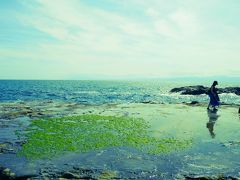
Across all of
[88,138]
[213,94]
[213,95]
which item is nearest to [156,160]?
[88,138]

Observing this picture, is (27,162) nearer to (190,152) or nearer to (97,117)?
(190,152)

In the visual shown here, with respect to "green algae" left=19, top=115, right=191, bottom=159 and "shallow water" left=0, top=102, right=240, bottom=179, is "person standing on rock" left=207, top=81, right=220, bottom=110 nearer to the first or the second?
Answer: "green algae" left=19, top=115, right=191, bottom=159

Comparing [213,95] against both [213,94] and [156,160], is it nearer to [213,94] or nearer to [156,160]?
[213,94]

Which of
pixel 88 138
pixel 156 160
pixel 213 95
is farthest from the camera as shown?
pixel 213 95

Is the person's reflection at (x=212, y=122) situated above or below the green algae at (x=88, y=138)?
above

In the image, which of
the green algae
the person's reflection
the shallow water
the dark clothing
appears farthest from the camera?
the dark clothing

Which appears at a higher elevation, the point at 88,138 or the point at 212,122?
the point at 212,122

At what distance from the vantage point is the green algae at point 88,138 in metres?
18.9

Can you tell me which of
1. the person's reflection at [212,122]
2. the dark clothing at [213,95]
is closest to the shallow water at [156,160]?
the person's reflection at [212,122]

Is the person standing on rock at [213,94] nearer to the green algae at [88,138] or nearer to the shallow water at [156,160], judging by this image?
the green algae at [88,138]

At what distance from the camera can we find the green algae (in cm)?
1894

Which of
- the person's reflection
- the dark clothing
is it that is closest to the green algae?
the person's reflection

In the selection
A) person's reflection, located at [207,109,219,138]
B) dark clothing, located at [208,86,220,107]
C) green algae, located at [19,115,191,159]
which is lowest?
green algae, located at [19,115,191,159]

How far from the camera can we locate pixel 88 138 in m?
22.1
